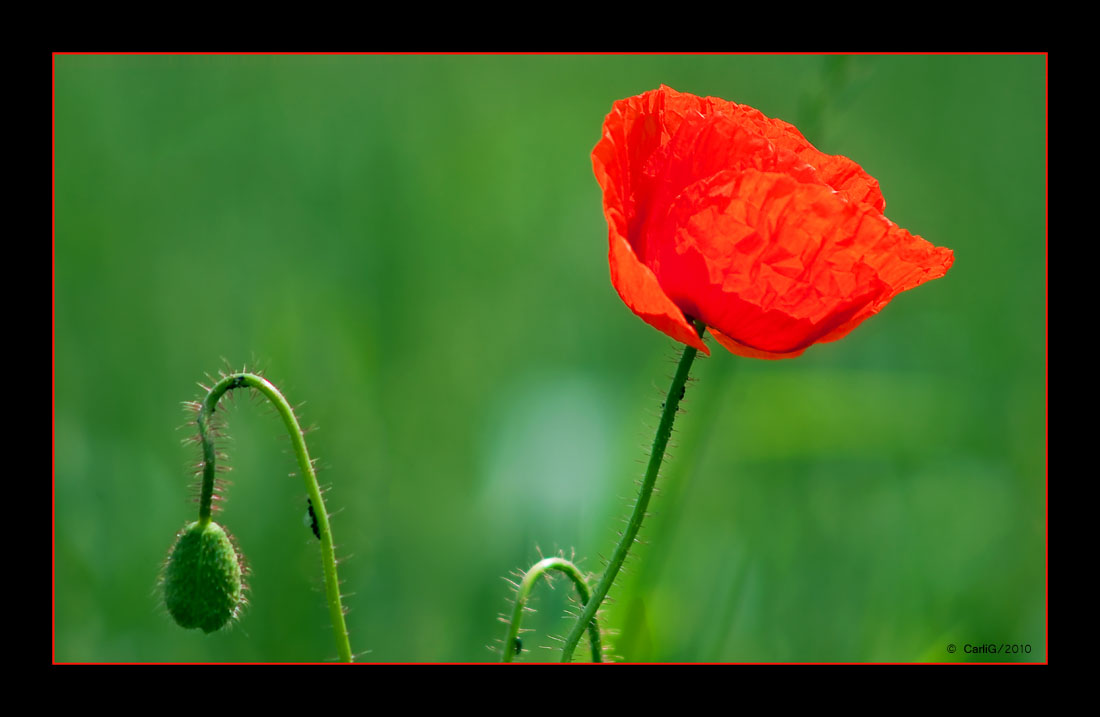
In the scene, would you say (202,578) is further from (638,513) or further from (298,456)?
(638,513)

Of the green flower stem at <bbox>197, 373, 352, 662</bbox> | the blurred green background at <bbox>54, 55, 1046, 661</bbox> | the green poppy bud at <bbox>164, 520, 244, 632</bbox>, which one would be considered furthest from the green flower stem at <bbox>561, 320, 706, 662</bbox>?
the blurred green background at <bbox>54, 55, 1046, 661</bbox>

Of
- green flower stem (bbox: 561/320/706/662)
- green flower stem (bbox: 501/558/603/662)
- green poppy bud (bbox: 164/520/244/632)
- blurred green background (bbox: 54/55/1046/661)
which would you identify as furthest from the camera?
blurred green background (bbox: 54/55/1046/661)

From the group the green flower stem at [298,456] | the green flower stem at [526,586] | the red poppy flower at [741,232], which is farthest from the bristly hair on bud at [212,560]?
the red poppy flower at [741,232]

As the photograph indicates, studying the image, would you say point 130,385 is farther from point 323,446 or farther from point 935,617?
point 935,617

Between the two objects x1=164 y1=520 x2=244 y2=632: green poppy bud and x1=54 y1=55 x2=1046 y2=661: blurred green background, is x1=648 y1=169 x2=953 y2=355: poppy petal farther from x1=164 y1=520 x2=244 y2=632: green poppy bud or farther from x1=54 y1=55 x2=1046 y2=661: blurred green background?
x1=54 y1=55 x2=1046 y2=661: blurred green background

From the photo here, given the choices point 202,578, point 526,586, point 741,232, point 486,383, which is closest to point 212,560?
point 202,578

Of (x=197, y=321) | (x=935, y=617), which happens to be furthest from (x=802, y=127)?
(x=197, y=321)
